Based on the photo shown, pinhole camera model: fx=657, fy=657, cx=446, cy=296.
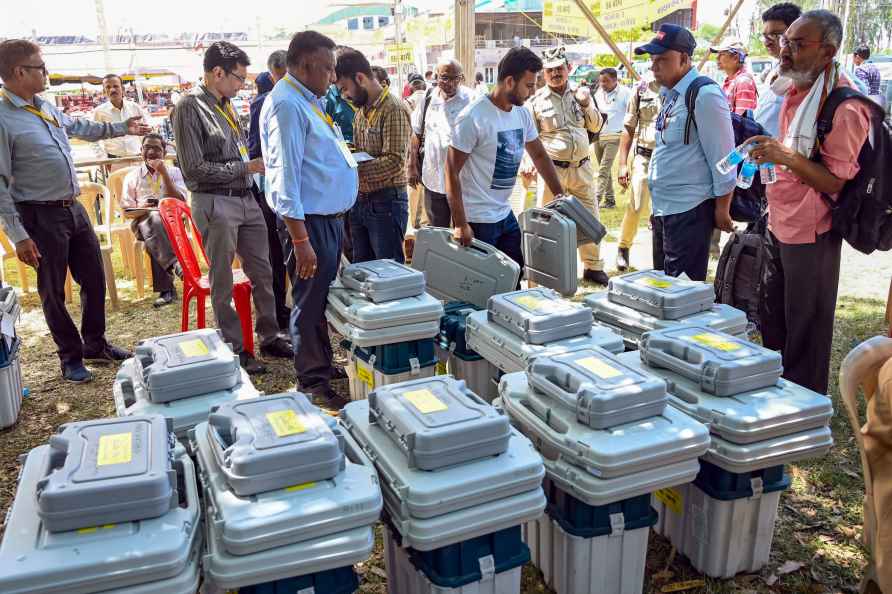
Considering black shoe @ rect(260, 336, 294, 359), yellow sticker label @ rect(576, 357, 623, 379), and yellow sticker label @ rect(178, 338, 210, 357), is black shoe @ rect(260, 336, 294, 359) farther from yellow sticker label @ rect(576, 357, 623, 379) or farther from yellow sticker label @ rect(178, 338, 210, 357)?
yellow sticker label @ rect(576, 357, 623, 379)

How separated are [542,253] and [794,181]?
4.78 feet

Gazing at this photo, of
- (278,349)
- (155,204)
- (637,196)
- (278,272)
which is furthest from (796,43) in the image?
(155,204)

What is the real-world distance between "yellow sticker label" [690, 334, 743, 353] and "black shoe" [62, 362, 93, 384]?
4.04m

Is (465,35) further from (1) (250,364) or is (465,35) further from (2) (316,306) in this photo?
(1) (250,364)

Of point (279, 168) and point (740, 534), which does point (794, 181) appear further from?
point (279, 168)

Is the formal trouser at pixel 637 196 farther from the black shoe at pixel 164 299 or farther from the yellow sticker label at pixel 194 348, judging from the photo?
the yellow sticker label at pixel 194 348

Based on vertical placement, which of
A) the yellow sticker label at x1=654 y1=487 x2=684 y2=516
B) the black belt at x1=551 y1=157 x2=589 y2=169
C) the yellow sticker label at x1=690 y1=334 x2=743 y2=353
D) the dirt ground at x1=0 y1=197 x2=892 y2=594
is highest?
the black belt at x1=551 y1=157 x2=589 y2=169

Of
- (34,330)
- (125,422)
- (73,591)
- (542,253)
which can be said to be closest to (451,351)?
(542,253)

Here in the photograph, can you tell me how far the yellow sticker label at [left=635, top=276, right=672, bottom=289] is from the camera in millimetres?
3338

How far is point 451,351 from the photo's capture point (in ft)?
12.0

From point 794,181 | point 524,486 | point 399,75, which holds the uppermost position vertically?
point 399,75

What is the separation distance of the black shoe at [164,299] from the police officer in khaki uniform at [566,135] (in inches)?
154

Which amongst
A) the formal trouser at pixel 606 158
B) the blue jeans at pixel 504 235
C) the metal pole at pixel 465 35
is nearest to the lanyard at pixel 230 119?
the blue jeans at pixel 504 235

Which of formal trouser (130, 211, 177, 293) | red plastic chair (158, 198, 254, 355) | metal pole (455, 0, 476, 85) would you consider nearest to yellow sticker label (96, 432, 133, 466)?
red plastic chair (158, 198, 254, 355)
